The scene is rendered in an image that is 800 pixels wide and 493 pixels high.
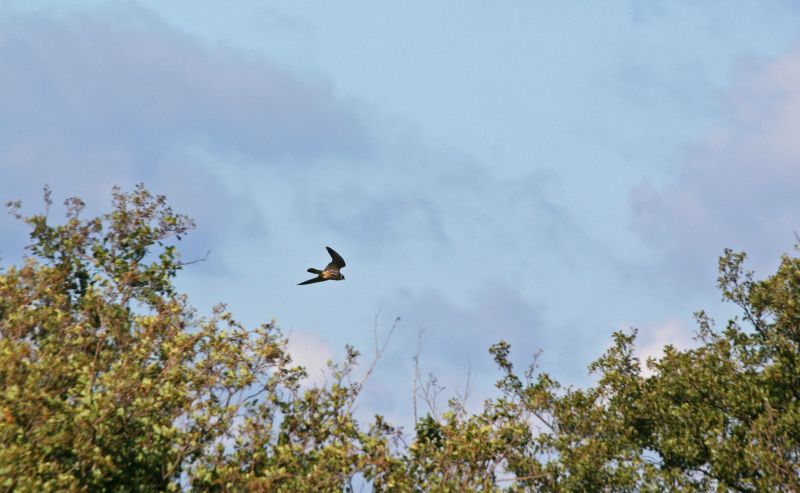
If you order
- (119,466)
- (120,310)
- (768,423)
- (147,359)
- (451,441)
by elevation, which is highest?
(768,423)

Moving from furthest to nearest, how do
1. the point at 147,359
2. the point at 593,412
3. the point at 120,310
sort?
the point at 593,412
the point at 120,310
the point at 147,359

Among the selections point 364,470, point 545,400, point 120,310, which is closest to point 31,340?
point 120,310

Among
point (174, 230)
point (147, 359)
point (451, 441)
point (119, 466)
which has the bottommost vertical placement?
point (119, 466)

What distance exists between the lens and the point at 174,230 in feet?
107

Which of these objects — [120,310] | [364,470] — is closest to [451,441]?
[364,470]

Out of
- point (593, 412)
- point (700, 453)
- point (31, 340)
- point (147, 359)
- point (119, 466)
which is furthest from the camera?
point (593, 412)

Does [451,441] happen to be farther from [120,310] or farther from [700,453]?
[700,453]

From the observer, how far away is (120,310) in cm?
2802

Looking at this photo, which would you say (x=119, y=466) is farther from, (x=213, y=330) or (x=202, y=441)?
(x=213, y=330)

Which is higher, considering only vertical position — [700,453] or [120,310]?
[700,453]

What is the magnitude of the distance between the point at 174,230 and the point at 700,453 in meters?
17.5

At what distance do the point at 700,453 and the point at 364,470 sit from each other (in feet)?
49.2

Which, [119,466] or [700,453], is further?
[700,453]

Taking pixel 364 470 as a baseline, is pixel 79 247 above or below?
above
